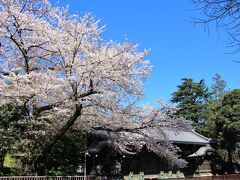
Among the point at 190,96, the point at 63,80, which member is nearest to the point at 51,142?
the point at 63,80

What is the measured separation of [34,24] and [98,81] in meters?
4.27

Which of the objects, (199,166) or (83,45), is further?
(199,166)

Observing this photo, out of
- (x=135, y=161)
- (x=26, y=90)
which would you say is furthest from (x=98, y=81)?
(x=135, y=161)

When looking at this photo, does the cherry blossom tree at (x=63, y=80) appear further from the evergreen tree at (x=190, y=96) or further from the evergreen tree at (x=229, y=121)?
the evergreen tree at (x=190, y=96)

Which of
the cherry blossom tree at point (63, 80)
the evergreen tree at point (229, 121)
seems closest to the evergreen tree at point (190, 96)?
the evergreen tree at point (229, 121)

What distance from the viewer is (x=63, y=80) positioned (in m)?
15.8

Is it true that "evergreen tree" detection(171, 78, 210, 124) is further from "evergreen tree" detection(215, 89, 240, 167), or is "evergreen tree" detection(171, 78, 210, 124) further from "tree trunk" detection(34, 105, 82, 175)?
"tree trunk" detection(34, 105, 82, 175)

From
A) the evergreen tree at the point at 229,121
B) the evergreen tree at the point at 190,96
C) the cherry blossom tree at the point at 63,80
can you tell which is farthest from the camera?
the evergreen tree at the point at 190,96

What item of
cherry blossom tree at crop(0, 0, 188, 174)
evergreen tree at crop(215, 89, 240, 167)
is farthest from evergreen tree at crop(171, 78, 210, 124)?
cherry blossom tree at crop(0, 0, 188, 174)

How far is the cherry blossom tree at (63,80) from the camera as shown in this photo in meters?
→ 15.3

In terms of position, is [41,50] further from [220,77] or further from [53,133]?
[220,77]

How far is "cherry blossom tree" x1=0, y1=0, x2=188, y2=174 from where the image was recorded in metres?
15.3

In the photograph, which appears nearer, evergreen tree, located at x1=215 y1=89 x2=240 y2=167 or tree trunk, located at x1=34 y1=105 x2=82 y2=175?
tree trunk, located at x1=34 y1=105 x2=82 y2=175

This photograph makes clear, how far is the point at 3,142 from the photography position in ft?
52.8
